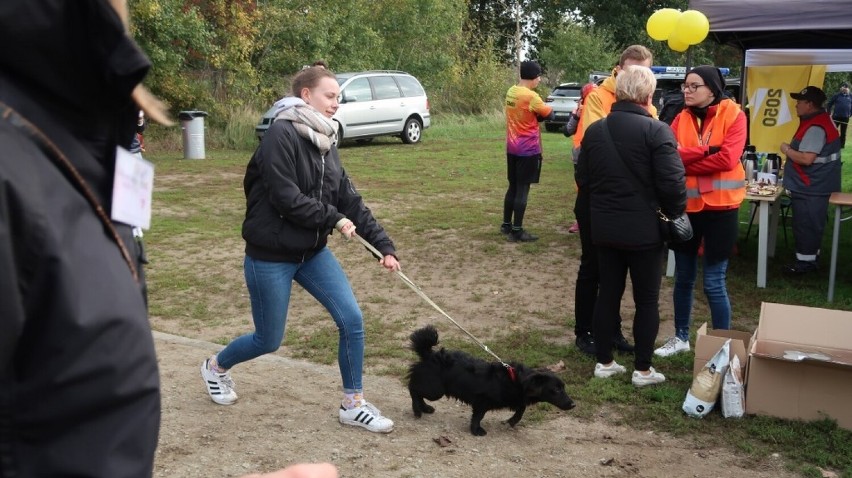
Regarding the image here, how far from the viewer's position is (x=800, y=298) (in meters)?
7.30

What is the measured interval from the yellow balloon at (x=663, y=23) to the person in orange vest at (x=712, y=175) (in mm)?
2309

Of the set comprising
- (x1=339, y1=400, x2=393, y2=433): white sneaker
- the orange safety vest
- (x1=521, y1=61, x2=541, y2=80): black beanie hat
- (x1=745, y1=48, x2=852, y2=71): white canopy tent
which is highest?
(x1=745, y1=48, x2=852, y2=71): white canopy tent

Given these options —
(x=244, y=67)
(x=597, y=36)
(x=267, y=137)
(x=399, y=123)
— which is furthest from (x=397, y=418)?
(x=597, y=36)

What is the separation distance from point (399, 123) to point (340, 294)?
1680 cm

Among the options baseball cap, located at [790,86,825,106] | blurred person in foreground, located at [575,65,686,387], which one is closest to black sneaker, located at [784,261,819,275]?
baseball cap, located at [790,86,825,106]

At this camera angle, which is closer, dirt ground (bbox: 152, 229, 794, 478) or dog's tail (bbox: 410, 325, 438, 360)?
dirt ground (bbox: 152, 229, 794, 478)

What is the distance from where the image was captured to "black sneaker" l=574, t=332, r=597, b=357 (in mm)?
5771

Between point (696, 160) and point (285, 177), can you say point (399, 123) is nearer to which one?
point (696, 160)

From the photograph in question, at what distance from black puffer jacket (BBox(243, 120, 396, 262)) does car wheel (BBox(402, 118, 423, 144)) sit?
55.6 ft

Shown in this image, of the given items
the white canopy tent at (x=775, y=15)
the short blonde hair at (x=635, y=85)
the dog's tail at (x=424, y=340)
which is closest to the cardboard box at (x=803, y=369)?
the short blonde hair at (x=635, y=85)

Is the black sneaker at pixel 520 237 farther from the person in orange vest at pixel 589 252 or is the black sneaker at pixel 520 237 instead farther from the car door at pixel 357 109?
the car door at pixel 357 109

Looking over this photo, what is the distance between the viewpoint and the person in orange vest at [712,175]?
545 cm

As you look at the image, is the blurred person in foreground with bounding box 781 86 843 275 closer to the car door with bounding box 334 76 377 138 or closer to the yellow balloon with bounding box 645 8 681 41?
the yellow balloon with bounding box 645 8 681 41

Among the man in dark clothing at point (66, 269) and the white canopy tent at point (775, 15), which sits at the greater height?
the white canopy tent at point (775, 15)
